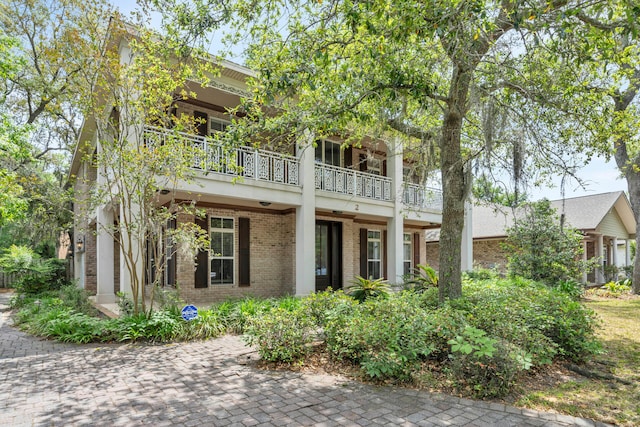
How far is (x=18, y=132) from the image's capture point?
34.2ft

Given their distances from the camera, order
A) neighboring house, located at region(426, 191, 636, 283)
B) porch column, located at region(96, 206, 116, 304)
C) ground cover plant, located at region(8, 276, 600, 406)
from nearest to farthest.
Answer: ground cover plant, located at region(8, 276, 600, 406) → porch column, located at region(96, 206, 116, 304) → neighboring house, located at region(426, 191, 636, 283)

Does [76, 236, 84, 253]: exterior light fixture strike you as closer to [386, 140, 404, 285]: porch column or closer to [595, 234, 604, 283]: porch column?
[386, 140, 404, 285]: porch column

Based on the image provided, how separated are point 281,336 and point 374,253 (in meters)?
11.4

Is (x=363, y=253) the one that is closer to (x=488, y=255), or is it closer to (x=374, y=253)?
(x=374, y=253)

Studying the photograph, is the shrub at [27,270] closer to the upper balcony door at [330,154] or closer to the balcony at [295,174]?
the balcony at [295,174]

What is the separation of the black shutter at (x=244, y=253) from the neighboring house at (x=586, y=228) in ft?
42.4

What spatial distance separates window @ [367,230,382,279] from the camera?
653 inches

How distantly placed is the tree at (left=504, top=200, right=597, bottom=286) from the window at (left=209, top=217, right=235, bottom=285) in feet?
33.0

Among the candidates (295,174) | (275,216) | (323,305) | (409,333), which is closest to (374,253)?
(275,216)

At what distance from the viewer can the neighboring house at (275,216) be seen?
35.1 ft

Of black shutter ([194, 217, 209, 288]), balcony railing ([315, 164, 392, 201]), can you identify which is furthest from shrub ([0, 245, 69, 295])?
balcony railing ([315, 164, 392, 201])

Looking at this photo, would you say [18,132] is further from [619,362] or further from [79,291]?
[619,362]

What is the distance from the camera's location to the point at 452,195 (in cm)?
734

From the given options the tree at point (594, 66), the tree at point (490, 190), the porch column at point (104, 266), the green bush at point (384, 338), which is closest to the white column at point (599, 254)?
the tree at point (594, 66)
